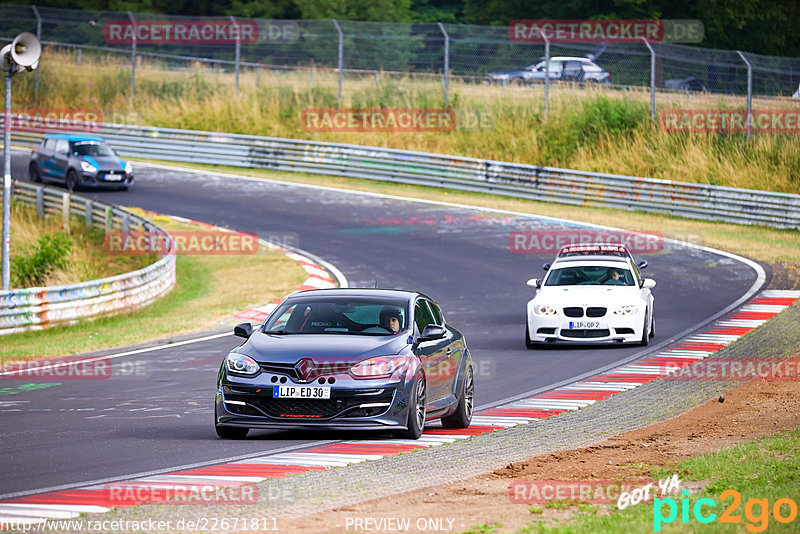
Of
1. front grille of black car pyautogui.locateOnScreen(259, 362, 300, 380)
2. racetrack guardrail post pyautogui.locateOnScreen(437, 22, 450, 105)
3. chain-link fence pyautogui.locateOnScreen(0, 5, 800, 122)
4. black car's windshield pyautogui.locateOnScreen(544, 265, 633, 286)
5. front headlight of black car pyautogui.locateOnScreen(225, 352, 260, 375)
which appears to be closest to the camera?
front grille of black car pyautogui.locateOnScreen(259, 362, 300, 380)

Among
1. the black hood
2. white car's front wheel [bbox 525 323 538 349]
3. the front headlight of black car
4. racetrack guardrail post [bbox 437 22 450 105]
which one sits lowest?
white car's front wheel [bbox 525 323 538 349]

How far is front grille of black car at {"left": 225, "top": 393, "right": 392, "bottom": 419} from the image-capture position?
10.8 m

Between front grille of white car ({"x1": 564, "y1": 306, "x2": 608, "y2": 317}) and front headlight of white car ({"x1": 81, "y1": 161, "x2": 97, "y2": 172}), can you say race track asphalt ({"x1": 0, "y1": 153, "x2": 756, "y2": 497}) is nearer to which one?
front grille of white car ({"x1": 564, "y1": 306, "x2": 608, "y2": 317})

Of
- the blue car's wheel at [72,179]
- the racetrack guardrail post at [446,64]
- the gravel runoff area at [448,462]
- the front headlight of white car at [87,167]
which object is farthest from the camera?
the racetrack guardrail post at [446,64]

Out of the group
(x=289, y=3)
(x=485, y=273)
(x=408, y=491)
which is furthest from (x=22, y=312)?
(x=289, y=3)

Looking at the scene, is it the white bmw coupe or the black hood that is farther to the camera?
the white bmw coupe

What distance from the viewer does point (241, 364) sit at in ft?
36.2

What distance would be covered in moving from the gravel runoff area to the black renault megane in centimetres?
60

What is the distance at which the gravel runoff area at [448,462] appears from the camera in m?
7.83

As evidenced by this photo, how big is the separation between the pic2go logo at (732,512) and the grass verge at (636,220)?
1922 centimetres

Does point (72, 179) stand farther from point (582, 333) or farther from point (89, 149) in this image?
point (582, 333)

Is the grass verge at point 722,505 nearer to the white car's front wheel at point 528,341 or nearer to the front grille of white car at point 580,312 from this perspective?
the white car's front wheel at point 528,341

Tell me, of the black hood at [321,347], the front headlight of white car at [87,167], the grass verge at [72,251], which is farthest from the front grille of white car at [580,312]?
the front headlight of white car at [87,167]

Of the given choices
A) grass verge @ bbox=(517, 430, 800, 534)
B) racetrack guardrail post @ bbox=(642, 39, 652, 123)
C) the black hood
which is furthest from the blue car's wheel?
grass verge @ bbox=(517, 430, 800, 534)
